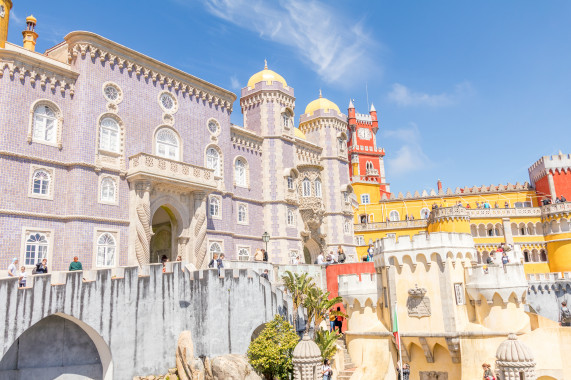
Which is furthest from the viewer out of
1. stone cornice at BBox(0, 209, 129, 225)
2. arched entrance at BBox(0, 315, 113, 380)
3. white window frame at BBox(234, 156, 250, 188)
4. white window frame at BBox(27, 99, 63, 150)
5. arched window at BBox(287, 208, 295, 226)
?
arched window at BBox(287, 208, 295, 226)

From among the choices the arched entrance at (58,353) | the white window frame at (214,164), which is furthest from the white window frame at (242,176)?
the arched entrance at (58,353)

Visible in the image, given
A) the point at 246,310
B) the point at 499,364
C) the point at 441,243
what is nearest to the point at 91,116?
the point at 246,310

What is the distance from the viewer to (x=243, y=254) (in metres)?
34.6

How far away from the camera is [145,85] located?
29.3 meters

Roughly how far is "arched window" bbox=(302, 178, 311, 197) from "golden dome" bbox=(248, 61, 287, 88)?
28.7 ft

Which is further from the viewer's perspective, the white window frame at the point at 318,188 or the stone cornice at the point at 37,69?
the white window frame at the point at 318,188

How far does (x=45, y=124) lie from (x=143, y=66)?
7.23 m

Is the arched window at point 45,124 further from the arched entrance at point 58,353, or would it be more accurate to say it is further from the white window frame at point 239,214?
the white window frame at point 239,214

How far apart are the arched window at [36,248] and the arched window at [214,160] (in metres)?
12.3

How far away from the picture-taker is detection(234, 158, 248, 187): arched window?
1416 inches

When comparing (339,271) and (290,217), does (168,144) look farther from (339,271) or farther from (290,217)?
(339,271)

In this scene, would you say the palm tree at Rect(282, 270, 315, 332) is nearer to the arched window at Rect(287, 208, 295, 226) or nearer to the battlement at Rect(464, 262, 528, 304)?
the battlement at Rect(464, 262, 528, 304)

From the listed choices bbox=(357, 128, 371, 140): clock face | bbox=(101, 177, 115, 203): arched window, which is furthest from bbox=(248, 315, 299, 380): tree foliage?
bbox=(357, 128, 371, 140): clock face

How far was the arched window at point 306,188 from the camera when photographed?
40.6 meters
